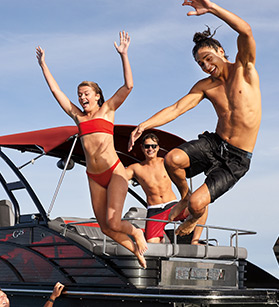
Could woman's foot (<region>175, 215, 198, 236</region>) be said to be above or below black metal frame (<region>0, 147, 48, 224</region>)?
below

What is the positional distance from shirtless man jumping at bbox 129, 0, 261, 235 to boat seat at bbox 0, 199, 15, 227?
339 cm

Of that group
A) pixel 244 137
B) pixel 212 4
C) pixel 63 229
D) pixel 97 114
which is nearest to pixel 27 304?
pixel 63 229

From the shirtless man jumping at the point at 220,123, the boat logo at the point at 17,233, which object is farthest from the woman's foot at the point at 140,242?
the boat logo at the point at 17,233

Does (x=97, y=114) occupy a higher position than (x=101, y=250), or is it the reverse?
(x=97, y=114)

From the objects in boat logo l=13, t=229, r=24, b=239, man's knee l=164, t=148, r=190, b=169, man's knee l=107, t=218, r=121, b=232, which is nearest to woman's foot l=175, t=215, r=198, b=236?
man's knee l=164, t=148, r=190, b=169

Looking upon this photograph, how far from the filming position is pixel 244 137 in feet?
16.7

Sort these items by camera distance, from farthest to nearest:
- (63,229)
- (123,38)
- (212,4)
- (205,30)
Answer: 1. (63,229)
2. (205,30)
3. (123,38)
4. (212,4)

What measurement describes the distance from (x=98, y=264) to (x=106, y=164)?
5.54 ft

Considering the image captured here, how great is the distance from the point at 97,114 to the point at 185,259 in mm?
2184

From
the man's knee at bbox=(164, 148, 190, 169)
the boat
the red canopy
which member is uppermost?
the red canopy

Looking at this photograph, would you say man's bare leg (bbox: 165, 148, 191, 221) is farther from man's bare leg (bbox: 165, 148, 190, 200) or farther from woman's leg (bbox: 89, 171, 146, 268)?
woman's leg (bbox: 89, 171, 146, 268)

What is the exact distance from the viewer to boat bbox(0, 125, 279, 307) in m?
6.12

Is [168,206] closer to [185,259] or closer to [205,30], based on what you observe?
[185,259]

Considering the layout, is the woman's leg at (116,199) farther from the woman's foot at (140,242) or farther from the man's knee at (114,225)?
the woman's foot at (140,242)
